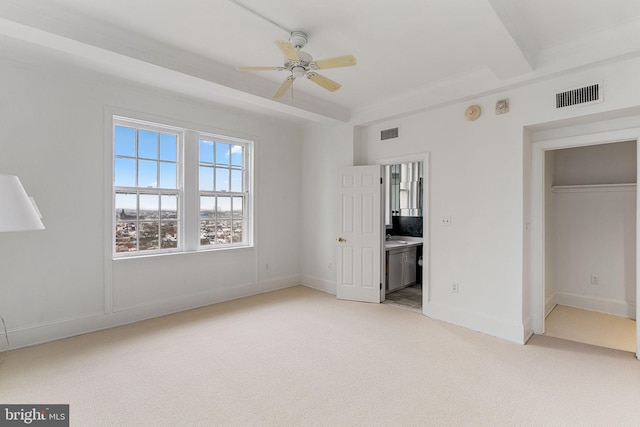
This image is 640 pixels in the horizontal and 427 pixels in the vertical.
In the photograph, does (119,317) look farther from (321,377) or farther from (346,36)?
(346,36)

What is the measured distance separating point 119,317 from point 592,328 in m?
5.53

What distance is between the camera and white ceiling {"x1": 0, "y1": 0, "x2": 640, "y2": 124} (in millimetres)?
2336

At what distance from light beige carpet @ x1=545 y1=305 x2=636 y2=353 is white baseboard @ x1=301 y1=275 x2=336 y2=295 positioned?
288 centimetres

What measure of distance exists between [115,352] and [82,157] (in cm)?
213

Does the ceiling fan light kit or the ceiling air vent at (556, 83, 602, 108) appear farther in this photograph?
the ceiling fan light kit

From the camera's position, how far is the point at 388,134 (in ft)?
15.0

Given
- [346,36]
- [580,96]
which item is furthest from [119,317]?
[580,96]

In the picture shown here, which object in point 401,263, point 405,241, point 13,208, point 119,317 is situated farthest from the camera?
point 405,241

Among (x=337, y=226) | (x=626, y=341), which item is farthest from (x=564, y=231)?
(x=337, y=226)

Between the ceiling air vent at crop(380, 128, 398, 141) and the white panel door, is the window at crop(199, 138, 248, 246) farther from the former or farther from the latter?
the ceiling air vent at crop(380, 128, 398, 141)

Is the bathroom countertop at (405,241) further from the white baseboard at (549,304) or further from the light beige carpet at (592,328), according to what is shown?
the light beige carpet at (592,328)

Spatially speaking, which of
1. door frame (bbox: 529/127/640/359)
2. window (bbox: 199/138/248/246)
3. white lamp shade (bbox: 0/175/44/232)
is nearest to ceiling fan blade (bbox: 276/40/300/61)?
white lamp shade (bbox: 0/175/44/232)

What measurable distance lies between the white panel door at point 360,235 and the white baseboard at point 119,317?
4.58ft

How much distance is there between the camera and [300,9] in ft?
7.79
